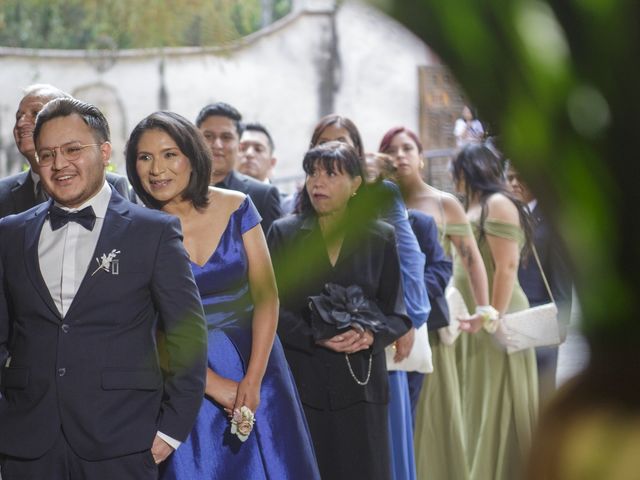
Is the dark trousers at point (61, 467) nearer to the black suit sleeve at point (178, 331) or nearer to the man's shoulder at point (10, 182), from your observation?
the black suit sleeve at point (178, 331)

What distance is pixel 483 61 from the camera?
48cm

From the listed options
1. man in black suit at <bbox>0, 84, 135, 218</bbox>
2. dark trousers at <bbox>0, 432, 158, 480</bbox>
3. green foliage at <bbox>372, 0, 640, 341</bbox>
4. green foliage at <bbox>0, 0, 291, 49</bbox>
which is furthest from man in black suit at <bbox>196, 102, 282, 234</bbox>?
green foliage at <bbox>372, 0, 640, 341</bbox>

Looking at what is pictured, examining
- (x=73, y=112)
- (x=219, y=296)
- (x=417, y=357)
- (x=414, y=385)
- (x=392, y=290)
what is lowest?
(x=414, y=385)

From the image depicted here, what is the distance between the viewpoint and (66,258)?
3162mm

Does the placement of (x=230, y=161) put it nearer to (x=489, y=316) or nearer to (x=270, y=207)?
(x=270, y=207)

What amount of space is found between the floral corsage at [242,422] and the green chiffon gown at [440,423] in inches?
85.3

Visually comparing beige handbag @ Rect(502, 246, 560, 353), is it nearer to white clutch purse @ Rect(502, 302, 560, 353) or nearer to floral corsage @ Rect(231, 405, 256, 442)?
white clutch purse @ Rect(502, 302, 560, 353)

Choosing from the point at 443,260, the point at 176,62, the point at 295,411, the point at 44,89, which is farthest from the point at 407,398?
the point at 176,62

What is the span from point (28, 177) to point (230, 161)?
148 centimetres

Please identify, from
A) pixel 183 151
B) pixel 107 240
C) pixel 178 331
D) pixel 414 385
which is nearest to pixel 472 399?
pixel 414 385

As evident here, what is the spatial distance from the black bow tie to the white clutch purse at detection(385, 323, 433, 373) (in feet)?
7.09

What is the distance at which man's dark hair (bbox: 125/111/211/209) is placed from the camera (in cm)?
376

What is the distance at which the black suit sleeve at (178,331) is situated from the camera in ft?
10.5

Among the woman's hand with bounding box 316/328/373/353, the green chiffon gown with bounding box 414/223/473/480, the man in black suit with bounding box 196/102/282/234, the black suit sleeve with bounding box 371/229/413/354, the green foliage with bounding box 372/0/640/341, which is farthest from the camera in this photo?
the green chiffon gown with bounding box 414/223/473/480
